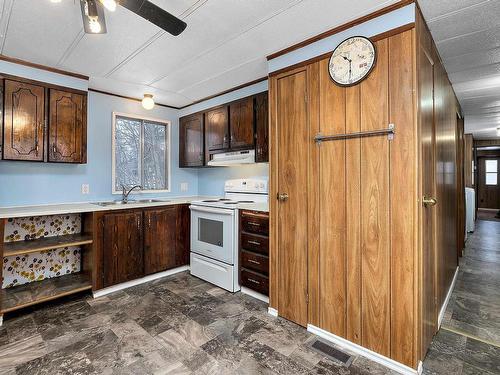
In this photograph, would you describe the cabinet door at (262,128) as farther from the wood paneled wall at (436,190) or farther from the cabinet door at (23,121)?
the cabinet door at (23,121)

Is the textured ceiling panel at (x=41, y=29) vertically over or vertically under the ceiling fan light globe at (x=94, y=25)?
over

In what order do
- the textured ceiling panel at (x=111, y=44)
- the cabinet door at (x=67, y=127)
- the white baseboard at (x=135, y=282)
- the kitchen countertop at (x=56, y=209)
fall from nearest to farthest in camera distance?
1. the textured ceiling panel at (x=111, y=44)
2. the kitchen countertop at (x=56, y=209)
3. the cabinet door at (x=67, y=127)
4. the white baseboard at (x=135, y=282)

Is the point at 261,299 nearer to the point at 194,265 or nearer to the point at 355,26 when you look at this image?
the point at 194,265

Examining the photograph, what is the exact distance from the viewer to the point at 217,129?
367 centimetres

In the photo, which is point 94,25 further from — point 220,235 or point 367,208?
point 220,235

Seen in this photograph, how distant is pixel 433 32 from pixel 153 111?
11.5 ft

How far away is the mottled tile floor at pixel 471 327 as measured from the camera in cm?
183

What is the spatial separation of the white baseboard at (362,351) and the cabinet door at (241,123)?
2.05 meters

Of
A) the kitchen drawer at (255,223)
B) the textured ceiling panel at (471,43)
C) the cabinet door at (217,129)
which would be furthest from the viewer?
the cabinet door at (217,129)

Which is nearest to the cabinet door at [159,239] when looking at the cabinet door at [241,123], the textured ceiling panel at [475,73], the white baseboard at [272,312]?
the cabinet door at [241,123]

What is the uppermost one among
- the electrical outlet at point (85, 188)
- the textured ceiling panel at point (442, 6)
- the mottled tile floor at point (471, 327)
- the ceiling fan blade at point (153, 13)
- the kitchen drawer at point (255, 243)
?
the textured ceiling panel at point (442, 6)

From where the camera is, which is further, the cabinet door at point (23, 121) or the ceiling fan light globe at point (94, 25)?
the cabinet door at point (23, 121)

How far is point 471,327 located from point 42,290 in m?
4.08

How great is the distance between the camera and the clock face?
1869 mm
